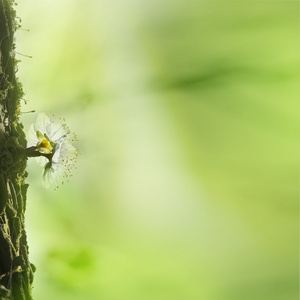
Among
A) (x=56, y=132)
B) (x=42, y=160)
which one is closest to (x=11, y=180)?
(x=42, y=160)

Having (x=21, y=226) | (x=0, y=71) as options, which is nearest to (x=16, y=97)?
(x=0, y=71)

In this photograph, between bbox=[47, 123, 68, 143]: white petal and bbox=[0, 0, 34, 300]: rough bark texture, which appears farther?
bbox=[47, 123, 68, 143]: white petal

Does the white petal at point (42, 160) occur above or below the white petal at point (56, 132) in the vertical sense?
below

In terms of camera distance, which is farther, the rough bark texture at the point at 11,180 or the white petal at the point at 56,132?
the white petal at the point at 56,132

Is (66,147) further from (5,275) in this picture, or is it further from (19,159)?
(5,275)

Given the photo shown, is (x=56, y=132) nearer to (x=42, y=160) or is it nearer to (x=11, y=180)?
(x=42, y=160)

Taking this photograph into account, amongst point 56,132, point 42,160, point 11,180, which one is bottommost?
point 11,180
